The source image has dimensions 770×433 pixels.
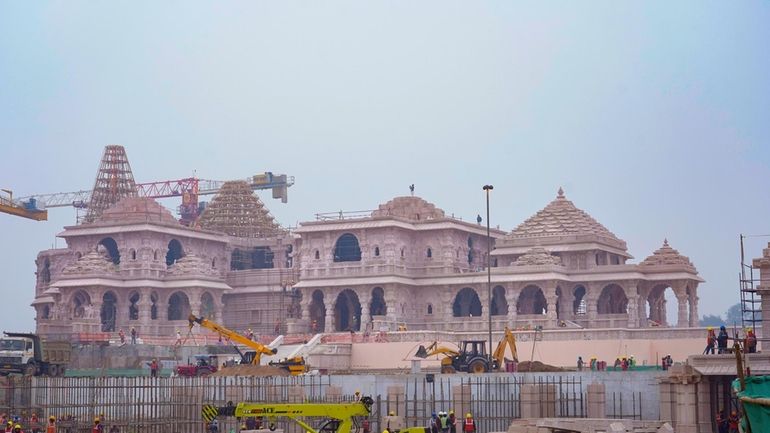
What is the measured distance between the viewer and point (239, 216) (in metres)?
123

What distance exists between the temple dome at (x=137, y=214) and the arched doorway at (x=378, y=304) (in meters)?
→ 16.6

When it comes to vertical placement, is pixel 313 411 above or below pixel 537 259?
below

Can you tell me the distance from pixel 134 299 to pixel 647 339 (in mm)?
39414

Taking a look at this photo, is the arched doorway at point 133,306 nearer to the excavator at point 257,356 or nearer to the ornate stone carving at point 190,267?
the ornate stone carving at point 190,267

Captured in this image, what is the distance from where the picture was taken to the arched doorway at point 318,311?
99125 mm

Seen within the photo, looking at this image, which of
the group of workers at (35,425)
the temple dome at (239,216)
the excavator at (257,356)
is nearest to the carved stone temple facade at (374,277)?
the temple dome at (239,216)

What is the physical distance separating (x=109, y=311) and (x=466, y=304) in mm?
24561

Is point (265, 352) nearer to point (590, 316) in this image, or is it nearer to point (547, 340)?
point (547, 340)

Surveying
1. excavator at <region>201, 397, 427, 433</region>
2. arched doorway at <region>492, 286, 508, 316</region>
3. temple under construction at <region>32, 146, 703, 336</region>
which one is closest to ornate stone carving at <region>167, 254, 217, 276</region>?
temple under construction at <region>32, 146, 703, 336</region>

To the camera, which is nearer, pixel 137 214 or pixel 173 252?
pixel 137 214

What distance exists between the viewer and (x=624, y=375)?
55969mm

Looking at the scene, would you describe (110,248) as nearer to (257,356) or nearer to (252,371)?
(257,356)

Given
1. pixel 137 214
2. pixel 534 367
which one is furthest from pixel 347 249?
pixel 534 367

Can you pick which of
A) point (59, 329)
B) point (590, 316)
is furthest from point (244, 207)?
point (590, 316)
